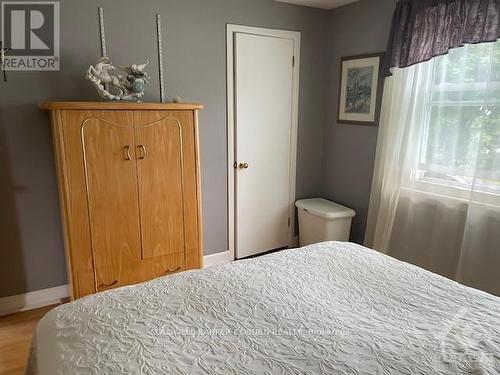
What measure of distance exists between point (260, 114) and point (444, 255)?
196 cm

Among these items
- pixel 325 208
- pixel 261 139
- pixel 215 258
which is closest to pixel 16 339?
pixel 215 258

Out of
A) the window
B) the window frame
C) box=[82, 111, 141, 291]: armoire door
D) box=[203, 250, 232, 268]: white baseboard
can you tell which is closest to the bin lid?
the window frame

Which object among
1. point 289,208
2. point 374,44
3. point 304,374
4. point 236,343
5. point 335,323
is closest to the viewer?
point 304,374

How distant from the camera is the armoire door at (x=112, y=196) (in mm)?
2197

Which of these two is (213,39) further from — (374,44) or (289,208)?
(289,208)

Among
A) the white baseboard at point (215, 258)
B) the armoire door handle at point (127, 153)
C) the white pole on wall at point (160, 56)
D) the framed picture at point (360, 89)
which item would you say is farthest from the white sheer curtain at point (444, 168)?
the armoire door handle at point (127, 153)

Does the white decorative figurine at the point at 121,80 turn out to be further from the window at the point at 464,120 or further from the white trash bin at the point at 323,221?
the window at the point at 464,120

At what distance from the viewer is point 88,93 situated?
2.52 m

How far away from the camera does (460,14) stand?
2.30 metres

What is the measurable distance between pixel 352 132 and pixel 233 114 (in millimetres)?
1192

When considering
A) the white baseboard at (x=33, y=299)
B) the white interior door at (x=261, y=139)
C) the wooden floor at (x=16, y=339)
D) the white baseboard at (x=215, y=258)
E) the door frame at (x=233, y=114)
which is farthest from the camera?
the white baseboard at (x=215, y=258)

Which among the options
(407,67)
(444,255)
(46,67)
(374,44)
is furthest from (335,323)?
(374,44)

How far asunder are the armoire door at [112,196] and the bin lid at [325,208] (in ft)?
5.52

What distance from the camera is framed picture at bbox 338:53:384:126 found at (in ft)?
10.1
